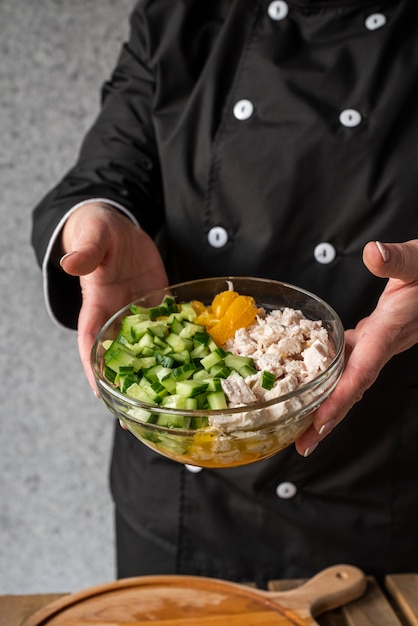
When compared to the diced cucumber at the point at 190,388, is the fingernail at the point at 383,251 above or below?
above

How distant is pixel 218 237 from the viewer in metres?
1.18

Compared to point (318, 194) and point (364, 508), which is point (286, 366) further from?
point (364, 508)

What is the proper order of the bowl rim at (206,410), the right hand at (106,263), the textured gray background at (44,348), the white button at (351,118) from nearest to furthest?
the bowl rim at (206,410) → the right hand at (106,263) → the white button at (351,118) → the textured gray background at (44,348)

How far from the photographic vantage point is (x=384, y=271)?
2.62 ft

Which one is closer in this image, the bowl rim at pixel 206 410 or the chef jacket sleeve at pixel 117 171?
the bowl rim at pixel 206 410

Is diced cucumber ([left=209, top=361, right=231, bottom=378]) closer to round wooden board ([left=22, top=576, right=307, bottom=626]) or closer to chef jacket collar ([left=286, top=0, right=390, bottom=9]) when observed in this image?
round wooden board ([left=22, top=576, right=307, bottom=626])

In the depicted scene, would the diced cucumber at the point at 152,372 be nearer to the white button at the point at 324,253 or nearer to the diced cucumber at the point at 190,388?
the diced cucumber at the point at 190,388

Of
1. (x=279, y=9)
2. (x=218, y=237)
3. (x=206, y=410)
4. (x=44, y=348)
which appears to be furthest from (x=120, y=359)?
(x=44, y=348)

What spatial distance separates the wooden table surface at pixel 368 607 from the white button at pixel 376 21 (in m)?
0.79

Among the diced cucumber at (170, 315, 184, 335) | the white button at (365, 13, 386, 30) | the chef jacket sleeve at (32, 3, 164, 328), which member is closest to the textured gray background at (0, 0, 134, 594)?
the chef jacket sleeve at (32, 3, 164, 328)

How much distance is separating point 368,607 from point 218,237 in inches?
22.2

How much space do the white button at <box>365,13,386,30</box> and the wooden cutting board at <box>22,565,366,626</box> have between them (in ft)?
2.52

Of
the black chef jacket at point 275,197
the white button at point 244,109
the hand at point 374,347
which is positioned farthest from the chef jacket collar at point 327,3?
the hand at point 374,347

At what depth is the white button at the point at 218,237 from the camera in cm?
117
